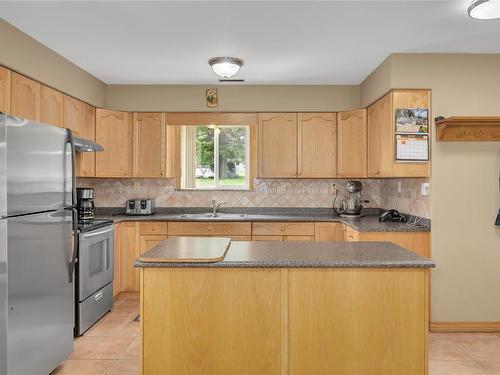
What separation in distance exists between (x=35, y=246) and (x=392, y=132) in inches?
115

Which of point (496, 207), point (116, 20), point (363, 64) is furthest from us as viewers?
point (363, 64)

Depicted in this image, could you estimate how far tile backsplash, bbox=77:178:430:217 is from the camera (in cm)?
494

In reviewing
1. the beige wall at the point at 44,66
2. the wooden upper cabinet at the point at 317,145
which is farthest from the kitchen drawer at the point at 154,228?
the wooden upper cabinet at the point at 317,145

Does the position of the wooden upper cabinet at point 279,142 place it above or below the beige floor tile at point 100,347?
above

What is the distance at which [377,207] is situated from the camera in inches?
193

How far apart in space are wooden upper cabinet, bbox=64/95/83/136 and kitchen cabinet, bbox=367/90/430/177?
2990 mm

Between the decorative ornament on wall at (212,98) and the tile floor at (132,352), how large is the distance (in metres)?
2.46

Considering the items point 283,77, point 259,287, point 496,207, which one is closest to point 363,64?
point 283,77

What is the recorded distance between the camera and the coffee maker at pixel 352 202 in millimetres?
4535

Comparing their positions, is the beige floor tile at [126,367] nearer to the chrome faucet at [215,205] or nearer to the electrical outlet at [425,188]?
the chrome faucet at [215,205]

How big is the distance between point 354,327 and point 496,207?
7.28 ft

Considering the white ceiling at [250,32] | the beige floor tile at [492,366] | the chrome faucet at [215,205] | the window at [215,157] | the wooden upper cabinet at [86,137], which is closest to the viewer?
the white ceiling at [250,32]

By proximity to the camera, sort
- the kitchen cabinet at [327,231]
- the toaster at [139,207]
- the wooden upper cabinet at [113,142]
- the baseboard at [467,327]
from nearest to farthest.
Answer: the baseboard at [467,327] → the kitchen cabinet at [327,231] → the wooden upper cabinet at [113,142] → the toaster at [139,207]

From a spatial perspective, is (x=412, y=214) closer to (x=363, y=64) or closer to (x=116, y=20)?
(x=363, y=64)
